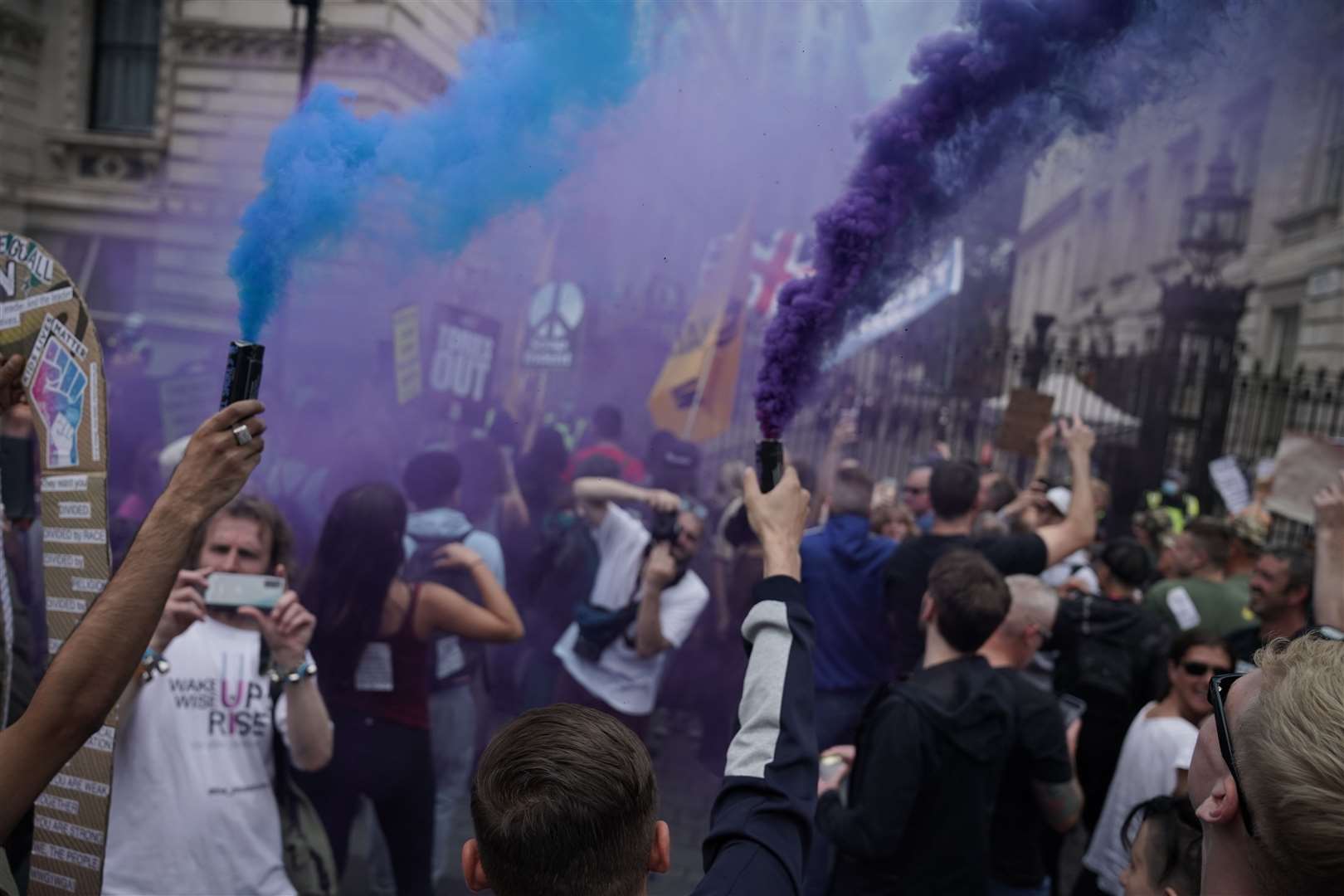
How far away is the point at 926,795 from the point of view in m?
2.81

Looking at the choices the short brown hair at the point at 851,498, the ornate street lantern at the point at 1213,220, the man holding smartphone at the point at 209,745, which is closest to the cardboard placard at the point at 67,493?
the man holding smartphone at the point at 209,745

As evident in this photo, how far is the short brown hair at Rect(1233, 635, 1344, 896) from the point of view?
3.75 feet

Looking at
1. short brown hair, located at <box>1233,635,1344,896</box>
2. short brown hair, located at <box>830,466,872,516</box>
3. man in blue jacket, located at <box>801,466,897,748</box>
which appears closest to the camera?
short brown hair, located at <box>1233,635,1344,896</box>

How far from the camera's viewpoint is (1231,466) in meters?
8.34

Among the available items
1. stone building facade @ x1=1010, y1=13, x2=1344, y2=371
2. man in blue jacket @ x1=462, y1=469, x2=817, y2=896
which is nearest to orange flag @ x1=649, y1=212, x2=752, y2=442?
stone building facade @ x1=1010, y1=13, x2=1344, y2=371

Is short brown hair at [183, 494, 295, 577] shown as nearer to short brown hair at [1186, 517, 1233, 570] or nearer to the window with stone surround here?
short brown hair at [1186, 517, 1233, 570]

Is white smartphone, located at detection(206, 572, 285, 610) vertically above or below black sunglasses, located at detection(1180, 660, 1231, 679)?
above

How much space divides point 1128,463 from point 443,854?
972cm

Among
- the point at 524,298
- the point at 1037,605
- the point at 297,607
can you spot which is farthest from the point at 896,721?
the point at 524,298

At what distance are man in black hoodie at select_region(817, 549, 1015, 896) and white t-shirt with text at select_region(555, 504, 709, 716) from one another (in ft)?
6.00

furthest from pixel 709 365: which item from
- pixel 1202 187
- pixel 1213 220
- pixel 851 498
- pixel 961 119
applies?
pixel 1202 187

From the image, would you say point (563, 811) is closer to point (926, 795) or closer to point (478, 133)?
point (926, 795)

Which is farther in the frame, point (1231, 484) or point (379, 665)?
point (1231, 484)

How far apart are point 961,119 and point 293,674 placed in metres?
2.22
